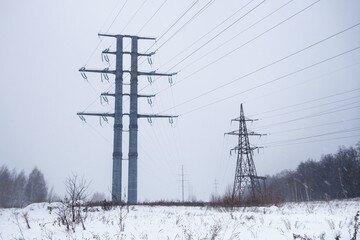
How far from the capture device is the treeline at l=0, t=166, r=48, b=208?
57.8 m

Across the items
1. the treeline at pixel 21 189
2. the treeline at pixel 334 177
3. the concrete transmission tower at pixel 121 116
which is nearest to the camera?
the concrete transmission tower at pixel 121 116

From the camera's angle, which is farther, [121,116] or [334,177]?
[334,177]

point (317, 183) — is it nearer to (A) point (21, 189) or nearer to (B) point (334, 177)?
(B) point (334, 177)

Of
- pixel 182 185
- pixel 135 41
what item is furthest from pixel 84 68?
pixel 182 185

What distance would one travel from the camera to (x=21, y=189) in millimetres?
67312

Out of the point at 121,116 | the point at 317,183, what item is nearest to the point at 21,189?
the point at 121,116

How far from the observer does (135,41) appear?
85.6ft

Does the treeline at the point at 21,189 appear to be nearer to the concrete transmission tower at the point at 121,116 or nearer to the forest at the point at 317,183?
the forest at the point at 317,183

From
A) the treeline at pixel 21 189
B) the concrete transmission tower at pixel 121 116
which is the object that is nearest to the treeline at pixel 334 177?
the concrete transmission tower at pixel 121 116

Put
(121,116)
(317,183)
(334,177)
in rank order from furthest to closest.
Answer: (317,183)
(334,177)
(121,116)

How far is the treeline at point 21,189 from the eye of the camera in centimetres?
5778

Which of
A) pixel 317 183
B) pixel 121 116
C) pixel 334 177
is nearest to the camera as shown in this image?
pixel 121 116

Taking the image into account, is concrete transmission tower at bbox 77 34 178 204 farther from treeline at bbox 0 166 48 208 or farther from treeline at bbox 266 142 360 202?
treeline at bbox 0 166 48 208

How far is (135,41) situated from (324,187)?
57.7 meters
